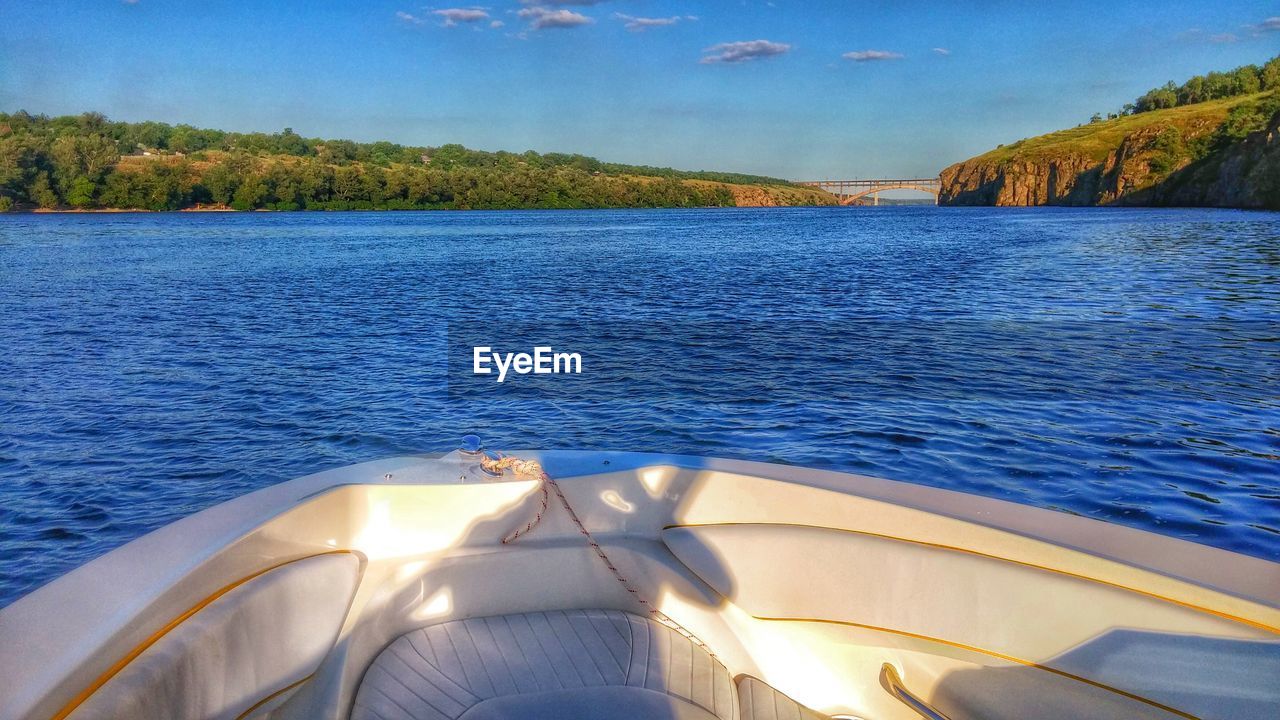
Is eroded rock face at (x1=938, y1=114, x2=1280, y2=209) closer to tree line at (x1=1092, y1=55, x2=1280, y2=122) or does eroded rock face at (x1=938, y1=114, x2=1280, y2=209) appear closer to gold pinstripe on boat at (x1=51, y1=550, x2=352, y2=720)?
tree line at (x1=1092, y1=55, x2=1280, y2=122)

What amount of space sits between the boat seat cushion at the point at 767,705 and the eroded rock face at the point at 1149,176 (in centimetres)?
8100

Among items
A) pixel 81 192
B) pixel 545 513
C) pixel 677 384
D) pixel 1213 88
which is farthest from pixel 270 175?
pixel 1213 88

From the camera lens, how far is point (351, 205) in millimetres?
107562

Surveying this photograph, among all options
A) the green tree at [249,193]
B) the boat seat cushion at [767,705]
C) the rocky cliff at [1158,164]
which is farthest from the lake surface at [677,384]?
the green tree at [249,193]

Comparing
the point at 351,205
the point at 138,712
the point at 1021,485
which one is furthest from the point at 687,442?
the point at 351,205

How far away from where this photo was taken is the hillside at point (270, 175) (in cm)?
8706

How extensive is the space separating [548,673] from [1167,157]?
106816 mm

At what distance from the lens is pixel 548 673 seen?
2.96 metres

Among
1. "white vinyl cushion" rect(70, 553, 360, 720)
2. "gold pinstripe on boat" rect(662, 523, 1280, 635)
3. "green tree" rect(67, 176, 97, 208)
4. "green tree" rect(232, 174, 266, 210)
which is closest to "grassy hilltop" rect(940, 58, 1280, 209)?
"gold pinstripe on boat" rect(662, 523, 1280, 635)

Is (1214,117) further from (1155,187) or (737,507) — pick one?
(737,507)

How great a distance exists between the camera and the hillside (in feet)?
286

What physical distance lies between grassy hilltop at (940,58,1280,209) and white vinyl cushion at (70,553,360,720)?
269 ft

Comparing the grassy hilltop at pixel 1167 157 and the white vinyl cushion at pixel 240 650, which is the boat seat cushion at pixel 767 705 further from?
the grassy hilltop at pixel 1167 157

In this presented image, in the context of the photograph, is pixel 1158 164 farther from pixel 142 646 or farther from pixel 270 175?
pixel 142 646
